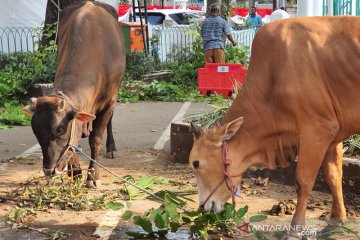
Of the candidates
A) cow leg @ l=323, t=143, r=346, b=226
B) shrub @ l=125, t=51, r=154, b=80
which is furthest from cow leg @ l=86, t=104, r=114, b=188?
shrub @ l=125, t=51, r=154, b=80

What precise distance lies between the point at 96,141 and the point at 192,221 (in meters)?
2.31

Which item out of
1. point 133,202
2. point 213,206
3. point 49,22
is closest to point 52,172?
point 133,202

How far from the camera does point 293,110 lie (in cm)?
489

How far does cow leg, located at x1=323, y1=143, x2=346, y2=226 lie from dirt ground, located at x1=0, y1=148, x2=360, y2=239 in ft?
0.38

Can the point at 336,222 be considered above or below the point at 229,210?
below

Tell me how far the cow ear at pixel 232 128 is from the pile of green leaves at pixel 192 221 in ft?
1.74

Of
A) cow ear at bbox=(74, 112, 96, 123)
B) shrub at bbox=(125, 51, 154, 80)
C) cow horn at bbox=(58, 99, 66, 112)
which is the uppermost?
cow horn at bbox=(58, 99, 66, 112)

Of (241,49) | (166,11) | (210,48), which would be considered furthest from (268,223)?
(166,11)

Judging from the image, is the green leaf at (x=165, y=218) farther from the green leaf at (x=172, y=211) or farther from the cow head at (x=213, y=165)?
the cow head at (x=213, y=165)

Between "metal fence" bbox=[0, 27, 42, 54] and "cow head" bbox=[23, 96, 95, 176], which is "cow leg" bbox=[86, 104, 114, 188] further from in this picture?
"metal fence" bbox=[0, 27, 42, 54]

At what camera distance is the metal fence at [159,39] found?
15477 mm

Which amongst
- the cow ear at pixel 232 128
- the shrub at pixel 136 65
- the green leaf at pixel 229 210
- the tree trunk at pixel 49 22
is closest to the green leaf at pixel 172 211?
the green leaf at pixel 229 210

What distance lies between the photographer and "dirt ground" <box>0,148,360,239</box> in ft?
18.1

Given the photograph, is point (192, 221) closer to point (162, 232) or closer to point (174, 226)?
point (174, 226)
